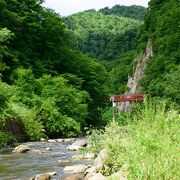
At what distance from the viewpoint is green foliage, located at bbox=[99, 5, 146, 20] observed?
167250 mm

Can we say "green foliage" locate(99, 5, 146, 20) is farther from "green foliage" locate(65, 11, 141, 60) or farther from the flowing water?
the flowing water

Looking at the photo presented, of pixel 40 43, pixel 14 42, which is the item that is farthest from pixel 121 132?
pixel 40 43

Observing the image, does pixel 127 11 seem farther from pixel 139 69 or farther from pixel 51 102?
pixel 51 102

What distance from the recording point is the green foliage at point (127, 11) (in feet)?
549

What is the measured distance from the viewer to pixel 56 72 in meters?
41.0

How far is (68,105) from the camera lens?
115ft

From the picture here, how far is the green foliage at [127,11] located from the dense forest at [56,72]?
93.4 meters

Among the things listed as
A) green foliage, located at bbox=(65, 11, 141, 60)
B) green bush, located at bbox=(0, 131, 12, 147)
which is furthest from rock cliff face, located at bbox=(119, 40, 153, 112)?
green foliage, located at bbox=(65, 11, 141, 60)

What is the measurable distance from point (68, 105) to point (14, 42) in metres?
9.90

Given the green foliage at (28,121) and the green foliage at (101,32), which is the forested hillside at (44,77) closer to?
the green foliage at (28,121)

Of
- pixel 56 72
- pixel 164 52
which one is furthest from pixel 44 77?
pixel 164 52

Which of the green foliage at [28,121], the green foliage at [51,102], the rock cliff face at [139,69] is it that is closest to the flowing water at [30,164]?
the green foliage at [28,121]

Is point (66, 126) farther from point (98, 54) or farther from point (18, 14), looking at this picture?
point (98, 54)

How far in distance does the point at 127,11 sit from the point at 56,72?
135 meters
